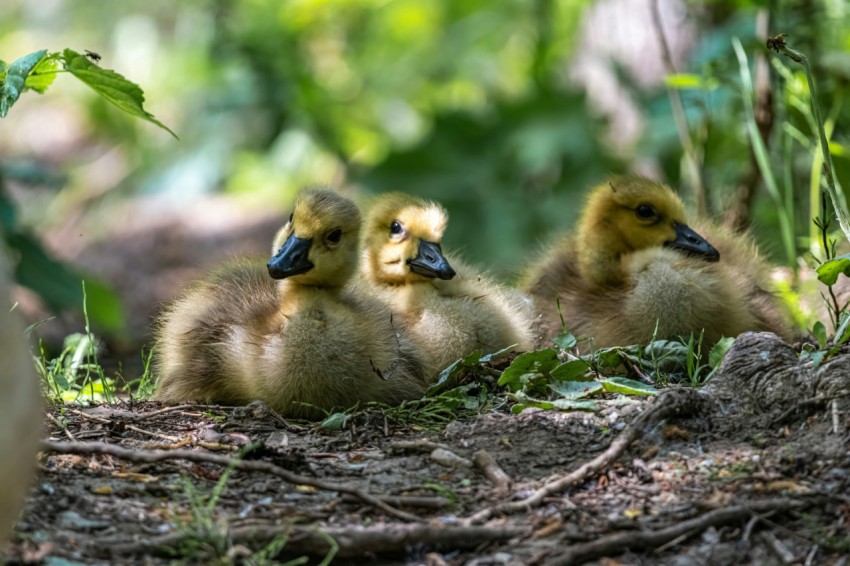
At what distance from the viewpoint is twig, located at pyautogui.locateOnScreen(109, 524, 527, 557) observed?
2475 millimetres

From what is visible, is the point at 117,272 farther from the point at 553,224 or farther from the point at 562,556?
the point at 562,556

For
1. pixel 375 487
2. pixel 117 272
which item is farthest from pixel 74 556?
pixel 117 272

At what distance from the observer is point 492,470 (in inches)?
119

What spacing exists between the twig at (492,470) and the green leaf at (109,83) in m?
1.42

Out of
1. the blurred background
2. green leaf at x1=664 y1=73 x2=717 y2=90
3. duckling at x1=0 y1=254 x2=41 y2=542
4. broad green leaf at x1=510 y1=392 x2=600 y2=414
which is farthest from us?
the blurred background

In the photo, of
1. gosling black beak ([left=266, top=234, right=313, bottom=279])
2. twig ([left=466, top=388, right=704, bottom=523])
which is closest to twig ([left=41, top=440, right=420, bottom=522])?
twig ([left=466, top=388, right=704, bottom=523])

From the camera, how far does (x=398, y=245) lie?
4.60 m

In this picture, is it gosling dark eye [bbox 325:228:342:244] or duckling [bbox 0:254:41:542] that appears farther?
gosling dark eye [bbox 325:228:342:244]

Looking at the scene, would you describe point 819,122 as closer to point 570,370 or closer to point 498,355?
point 570,370

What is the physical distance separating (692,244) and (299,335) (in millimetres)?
1913

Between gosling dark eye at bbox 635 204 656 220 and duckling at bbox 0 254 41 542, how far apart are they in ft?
10.8

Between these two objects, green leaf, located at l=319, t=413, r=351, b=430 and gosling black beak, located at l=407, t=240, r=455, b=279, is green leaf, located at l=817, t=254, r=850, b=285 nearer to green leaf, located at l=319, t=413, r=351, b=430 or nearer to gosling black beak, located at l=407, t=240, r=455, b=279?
gosling black beak, located at l=407, t=240, r=455, b=279

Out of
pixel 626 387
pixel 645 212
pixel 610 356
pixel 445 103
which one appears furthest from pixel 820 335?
pixel 445 103

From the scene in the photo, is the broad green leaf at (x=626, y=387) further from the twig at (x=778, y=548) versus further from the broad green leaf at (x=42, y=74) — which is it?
the broad green leaf at (x=42, y=74)
